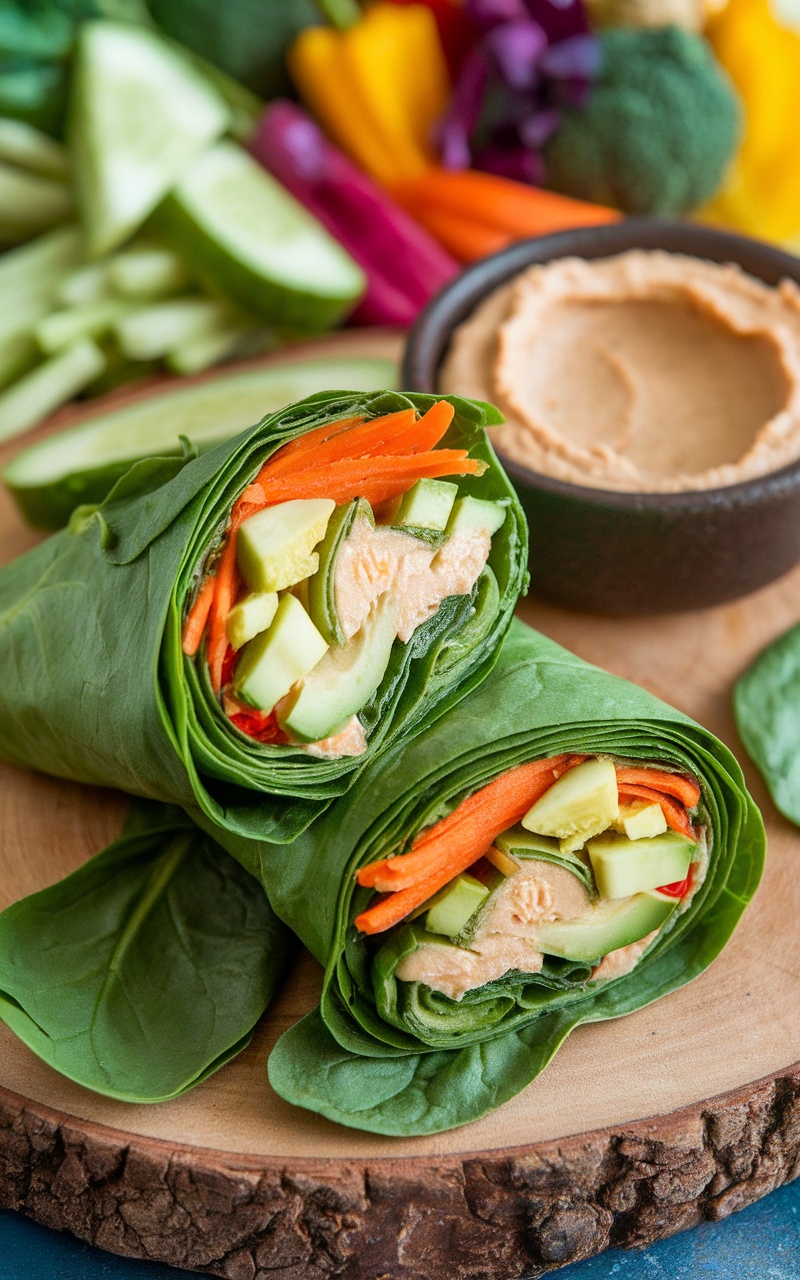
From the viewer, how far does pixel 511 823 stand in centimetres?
241

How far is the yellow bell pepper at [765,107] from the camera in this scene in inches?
185

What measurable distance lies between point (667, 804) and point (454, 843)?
43 centimetres

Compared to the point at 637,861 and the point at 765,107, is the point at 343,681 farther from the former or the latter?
the point at 765,107

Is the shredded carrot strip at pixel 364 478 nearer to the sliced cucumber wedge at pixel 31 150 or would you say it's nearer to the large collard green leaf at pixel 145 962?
the large collard green leaf at pixel 145 962

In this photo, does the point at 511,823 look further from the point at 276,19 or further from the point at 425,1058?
the point at 276,19

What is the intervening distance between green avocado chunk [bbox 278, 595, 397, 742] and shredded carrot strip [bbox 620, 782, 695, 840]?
50 cm

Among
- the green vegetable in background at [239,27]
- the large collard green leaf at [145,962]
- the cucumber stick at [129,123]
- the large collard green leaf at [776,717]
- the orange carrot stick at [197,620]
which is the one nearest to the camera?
the orange carrot stick at [197,620]

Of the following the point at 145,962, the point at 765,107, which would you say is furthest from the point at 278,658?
the point at 765,107

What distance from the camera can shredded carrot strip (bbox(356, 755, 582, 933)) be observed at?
231cm

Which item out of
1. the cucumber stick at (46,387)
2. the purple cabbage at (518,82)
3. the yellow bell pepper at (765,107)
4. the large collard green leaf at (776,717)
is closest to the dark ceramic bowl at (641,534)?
the large collard green leaf at (776,717)

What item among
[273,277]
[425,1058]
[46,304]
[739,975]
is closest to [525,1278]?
[425,1058]

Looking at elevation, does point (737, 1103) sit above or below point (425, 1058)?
above

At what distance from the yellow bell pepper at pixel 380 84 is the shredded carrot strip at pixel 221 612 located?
9.21ft

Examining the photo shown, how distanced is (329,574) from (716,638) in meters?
1.35
